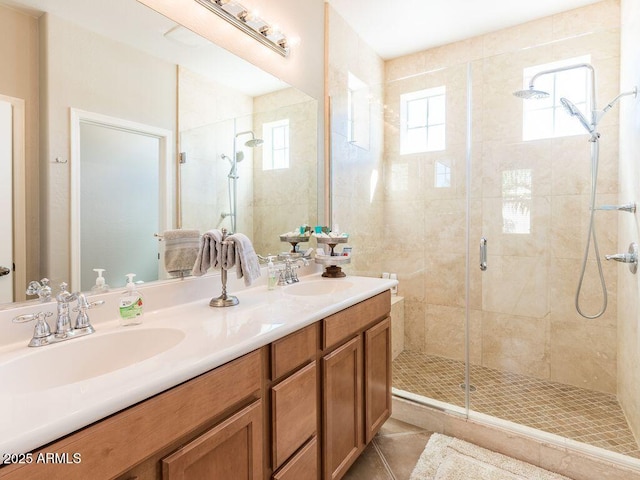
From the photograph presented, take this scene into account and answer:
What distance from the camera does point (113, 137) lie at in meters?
1.21

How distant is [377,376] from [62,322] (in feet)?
4.54

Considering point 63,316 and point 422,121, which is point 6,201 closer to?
point 63,316

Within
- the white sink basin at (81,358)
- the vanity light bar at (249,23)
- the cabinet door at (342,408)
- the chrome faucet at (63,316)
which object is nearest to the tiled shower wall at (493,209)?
the vanity light bar at (249,23)

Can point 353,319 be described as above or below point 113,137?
below

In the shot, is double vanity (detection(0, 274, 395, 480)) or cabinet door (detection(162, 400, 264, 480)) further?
cabinet door (detection(162, 400, 264, 480))

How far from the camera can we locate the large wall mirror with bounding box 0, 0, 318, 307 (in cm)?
100

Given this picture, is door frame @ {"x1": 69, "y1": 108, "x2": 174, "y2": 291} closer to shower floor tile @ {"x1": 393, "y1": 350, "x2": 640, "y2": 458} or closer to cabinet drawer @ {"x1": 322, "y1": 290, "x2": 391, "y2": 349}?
cabinet drawer @ {"x1": 322, "y1": 290, "x2": 391, "y2": 349}

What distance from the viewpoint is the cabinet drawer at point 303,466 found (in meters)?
1.12

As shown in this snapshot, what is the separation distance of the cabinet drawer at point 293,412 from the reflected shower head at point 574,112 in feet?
6.97

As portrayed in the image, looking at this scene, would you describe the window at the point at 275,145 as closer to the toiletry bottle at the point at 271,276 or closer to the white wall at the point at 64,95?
the toiletry bottle at the point at 271,276

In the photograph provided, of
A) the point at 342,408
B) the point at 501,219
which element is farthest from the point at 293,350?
the point at 501,219

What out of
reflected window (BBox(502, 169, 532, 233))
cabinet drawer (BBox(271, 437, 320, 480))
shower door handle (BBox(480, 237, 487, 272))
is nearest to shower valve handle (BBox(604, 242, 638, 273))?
reflected window (BBox(502, 169, 532, 233))

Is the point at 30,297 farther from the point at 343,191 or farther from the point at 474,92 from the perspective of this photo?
the point at 474,92

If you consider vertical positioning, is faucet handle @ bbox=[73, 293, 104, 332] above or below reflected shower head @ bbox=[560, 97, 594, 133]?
below
